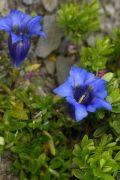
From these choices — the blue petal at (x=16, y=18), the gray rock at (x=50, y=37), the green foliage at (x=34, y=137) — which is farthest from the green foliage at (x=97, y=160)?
the gray rock at (x=50, y=37)

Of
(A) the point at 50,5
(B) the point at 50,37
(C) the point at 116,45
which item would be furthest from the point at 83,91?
(A) the point at 50,5

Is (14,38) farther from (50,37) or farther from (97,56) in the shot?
(50,37)

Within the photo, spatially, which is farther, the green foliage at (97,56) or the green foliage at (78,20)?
the green foliage at (78,20)

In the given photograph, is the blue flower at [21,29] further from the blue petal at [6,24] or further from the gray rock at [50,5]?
the gray rock at [50,5]

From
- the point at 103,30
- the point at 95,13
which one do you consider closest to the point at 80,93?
the point at 95,13

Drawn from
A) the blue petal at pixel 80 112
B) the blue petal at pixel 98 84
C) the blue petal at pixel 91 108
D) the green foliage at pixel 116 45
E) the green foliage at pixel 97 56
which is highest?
the green foliage at pixel 116 45

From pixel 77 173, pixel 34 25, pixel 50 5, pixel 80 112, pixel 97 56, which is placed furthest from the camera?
pixel 50 5
